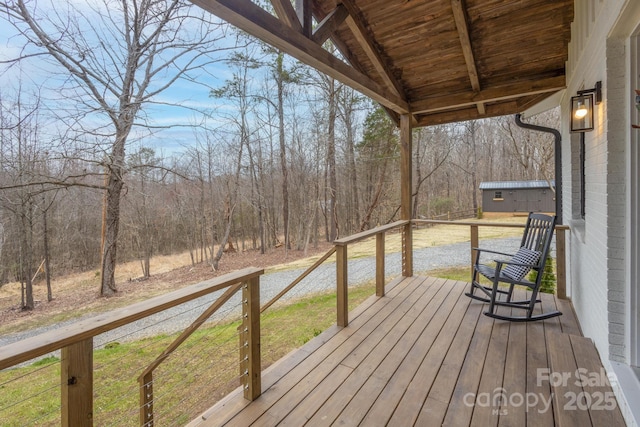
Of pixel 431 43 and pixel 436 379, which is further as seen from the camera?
pixel 431 43

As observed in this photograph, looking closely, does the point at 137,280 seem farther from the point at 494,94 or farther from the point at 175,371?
the point at 494,94

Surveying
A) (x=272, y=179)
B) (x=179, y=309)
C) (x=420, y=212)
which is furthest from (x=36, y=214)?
(x=420, y=212)

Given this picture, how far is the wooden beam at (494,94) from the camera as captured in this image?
11.9 ft

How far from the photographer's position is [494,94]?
12.9 ft

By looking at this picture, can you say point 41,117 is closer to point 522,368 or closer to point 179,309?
point 179,309

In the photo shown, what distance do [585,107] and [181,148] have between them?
1076cm

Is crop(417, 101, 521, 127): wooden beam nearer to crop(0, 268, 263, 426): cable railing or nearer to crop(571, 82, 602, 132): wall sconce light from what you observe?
crop(571, 82, 602, 132): wall sconce light

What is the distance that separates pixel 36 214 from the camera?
812 centimetres

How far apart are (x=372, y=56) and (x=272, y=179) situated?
1044cm

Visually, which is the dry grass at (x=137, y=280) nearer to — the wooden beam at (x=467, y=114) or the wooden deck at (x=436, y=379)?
the wooden beam at (x=467, y=114)

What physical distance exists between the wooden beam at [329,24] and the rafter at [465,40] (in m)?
0.98

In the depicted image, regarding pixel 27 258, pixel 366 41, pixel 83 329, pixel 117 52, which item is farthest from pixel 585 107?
pixel 27 258

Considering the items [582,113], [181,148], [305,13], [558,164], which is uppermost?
[181,148]

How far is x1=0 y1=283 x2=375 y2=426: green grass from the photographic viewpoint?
3.63m
